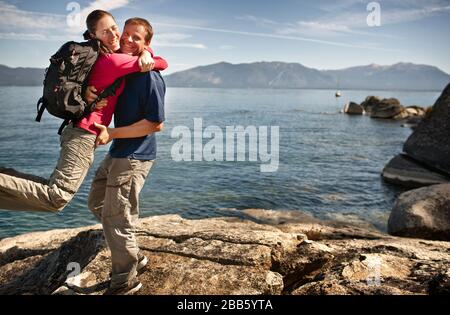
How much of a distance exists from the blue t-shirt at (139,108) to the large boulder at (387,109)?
73.5m

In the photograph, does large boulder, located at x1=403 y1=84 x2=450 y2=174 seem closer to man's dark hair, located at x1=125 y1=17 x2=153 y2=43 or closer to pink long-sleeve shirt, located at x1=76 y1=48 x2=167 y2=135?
man's dark hair, located at x1=125 y1=17 x2=153 y2=43

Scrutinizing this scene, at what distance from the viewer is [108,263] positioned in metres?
5.64

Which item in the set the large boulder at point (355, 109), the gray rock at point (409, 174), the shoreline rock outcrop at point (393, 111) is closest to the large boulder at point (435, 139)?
the gray rock at point (409, 174)

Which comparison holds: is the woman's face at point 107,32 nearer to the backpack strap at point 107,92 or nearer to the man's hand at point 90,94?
the backpack strap at point 107,92

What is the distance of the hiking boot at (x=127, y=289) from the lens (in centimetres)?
485

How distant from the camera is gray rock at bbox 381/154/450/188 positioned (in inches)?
835

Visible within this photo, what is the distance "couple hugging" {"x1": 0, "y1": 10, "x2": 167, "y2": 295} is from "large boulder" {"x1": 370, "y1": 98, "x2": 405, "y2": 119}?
241 ft

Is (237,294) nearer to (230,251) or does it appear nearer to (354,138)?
(230,251)

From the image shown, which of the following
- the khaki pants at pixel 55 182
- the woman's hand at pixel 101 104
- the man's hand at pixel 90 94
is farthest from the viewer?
the woman's hand at pixel 101 104
